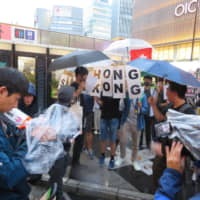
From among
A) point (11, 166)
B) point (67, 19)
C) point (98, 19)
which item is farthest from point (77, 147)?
point (67, 19)

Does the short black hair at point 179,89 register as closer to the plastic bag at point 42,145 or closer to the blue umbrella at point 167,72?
the blue umbrella at point 167,72

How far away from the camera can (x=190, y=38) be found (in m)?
17.7

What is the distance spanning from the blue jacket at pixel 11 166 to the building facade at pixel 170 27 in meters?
16.8

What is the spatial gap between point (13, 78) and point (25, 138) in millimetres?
472

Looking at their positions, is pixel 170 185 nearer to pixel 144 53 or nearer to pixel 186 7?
pixel 144 53

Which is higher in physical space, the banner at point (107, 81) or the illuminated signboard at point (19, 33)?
the illuminated signboard at point (19, 33)

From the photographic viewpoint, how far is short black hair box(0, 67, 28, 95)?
119cm

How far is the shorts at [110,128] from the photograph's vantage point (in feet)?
13.3

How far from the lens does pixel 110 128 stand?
411cm

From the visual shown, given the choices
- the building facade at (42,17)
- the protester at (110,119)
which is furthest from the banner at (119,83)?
the building facade at (42,17)

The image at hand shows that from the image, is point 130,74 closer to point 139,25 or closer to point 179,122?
point 179,122

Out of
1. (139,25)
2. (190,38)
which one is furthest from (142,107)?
(139,25)

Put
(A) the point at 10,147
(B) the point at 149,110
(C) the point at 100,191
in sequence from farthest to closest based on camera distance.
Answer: (B) the point at 149,110 < (C) the point at 100,191 < (A) the point at 10,147

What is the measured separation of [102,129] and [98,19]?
254 ft
